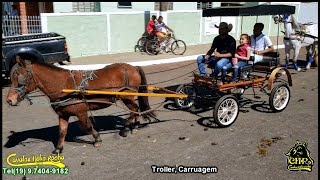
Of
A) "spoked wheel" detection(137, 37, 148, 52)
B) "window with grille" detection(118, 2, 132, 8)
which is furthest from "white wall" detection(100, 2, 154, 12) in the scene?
"spoked wheel" detection(137, 37, 148, 52)

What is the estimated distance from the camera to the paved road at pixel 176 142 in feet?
17.9

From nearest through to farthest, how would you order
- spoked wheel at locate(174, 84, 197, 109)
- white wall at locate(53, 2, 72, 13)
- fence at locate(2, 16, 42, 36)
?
1. spoked wheel at locate(174, 84, 197, 109)
2. fence at locate(2, 16, 42, 36)
3. white wall at locate(53, 2, 72, 13)

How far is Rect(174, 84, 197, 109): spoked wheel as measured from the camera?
319 inches

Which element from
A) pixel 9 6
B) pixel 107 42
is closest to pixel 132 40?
pixel 107 42

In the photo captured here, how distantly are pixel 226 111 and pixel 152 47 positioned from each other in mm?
9693

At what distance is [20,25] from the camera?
1434 centimetres

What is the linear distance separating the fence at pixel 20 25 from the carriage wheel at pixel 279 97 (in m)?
10.6

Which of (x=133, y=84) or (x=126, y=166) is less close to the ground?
(x=133, y=84)

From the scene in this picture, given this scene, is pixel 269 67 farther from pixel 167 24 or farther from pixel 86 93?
pixel 167 24

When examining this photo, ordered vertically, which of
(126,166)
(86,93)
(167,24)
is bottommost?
(126,166)

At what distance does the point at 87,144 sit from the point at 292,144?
12.7ft

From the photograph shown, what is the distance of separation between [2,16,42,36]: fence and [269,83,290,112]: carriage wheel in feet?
34.7

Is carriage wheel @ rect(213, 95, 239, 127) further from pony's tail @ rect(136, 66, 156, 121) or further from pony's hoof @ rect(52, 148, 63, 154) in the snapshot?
pony's hoof @ rect(52, 148, 63, 154)

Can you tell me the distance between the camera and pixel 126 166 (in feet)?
18.3
